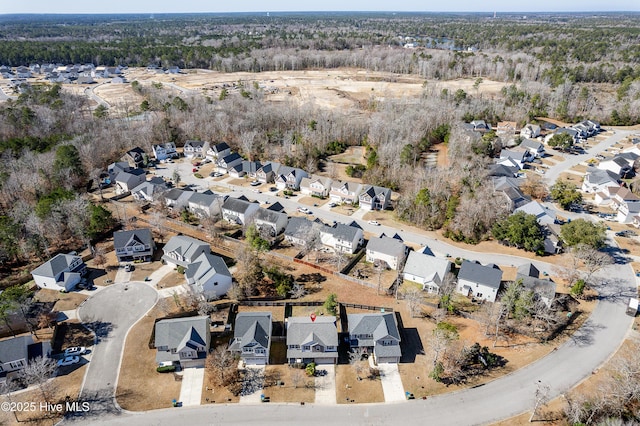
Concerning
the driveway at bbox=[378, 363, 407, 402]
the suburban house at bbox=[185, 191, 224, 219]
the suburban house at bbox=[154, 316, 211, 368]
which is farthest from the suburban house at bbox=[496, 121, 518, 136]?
the suburban house at bbox=[154, 316, 211, 368]

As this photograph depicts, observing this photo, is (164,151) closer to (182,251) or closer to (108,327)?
(182,251)

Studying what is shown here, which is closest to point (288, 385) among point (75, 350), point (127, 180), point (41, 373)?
point (41, 373)

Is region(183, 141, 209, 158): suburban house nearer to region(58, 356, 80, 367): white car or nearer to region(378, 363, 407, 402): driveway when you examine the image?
region(58, 356, 80, 367): white car

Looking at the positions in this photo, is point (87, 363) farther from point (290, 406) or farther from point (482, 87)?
point (482, 87)

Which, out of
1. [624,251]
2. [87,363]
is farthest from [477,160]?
[87,363]

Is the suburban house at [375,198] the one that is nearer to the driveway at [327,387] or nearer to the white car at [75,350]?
the driveway at [327,387]

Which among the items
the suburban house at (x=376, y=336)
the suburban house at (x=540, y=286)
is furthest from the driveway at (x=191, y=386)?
the suburban house at (x=540, y=286)
